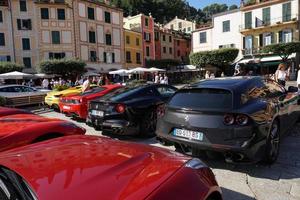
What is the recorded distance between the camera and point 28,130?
4.52m

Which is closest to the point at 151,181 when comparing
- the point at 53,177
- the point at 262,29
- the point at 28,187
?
the point at 53,177

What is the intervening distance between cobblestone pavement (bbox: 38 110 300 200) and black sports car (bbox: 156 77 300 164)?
0.88 ft

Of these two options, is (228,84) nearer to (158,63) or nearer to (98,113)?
(98,113)

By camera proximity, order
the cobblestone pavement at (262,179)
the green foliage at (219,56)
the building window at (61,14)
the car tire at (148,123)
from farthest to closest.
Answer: the green foliage at (219,56) < the building window at (61,14) < the car tire at (148,123) < the cobblestone pavement at (262,179)

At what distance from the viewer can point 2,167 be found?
2.25 m

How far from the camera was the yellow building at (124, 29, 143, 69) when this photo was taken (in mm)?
50781

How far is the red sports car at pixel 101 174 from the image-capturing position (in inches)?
76.1

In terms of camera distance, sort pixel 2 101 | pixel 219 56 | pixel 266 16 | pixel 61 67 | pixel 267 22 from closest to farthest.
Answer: pixel 2 101
pixel 61 67
pixel 219 56
pixel 267 22
pixel 266 16

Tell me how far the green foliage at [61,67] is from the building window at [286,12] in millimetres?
28332

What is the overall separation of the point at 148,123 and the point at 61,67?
29417 mm

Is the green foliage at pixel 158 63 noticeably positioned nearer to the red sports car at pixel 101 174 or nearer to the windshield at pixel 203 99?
the windshield at pixel 203 99

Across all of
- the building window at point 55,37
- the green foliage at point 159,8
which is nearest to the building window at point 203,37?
the building window at point 55,37

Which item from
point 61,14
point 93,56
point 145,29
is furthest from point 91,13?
point 145,29

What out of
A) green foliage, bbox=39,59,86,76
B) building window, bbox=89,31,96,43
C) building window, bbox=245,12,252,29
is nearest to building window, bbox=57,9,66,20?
building window, bbox=89,31,96,43
